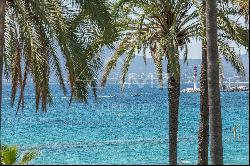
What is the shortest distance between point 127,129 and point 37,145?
1588cm

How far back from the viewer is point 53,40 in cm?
1313

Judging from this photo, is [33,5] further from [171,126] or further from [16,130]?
[16,130]

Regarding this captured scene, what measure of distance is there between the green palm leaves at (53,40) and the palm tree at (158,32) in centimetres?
240

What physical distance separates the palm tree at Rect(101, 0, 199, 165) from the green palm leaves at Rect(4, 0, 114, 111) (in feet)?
7.88

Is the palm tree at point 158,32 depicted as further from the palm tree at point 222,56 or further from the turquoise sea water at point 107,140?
the turquoise sea water at point 107,140

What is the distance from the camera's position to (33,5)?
13.3 m

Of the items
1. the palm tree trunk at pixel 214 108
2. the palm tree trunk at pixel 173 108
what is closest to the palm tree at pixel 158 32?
the palm tree trunk at pixel 173 108

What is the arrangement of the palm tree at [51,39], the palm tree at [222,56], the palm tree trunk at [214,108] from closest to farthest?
1. the palm tree trunk at [214,108]
2. the palm tree at [51,39]
3. the palm tree at [222,56]

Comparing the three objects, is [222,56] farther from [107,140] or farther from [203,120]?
[107,140]

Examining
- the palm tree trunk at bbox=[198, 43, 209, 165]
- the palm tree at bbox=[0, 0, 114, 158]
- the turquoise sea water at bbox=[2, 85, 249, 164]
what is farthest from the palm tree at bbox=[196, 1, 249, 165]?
the turquoise sea water at bbox=[2, 85, 249, 164]

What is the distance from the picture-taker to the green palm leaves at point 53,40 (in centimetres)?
1295

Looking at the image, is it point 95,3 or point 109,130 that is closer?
point 95,3

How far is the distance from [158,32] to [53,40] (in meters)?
4.90

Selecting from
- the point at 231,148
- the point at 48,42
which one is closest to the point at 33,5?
the point at 48,42
